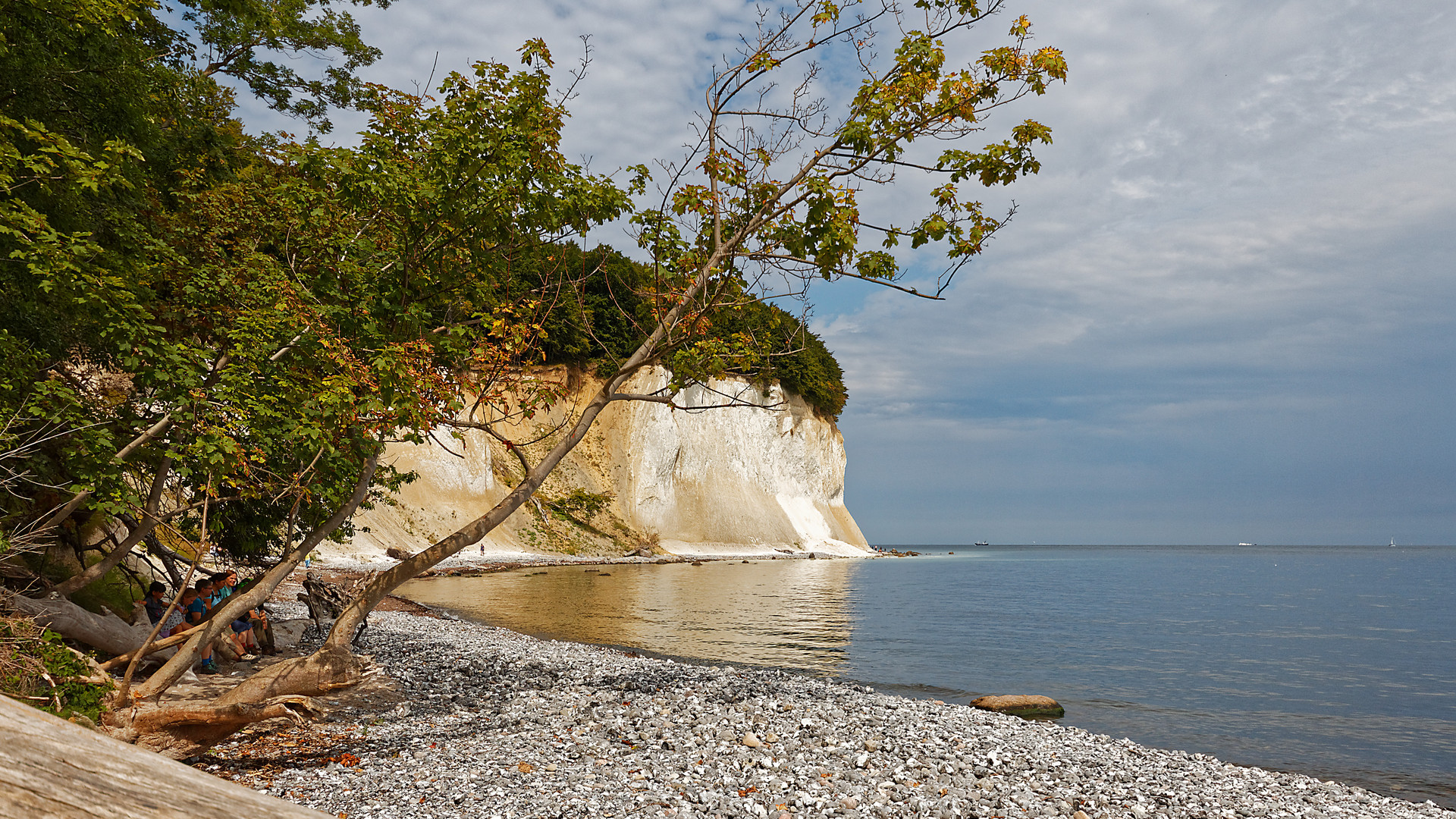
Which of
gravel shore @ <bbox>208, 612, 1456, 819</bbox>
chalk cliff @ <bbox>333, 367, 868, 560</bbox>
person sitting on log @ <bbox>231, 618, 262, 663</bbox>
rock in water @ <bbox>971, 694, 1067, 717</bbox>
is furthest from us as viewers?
chalk cliff @ <bbox>333, 367, 868, 560</bbox>

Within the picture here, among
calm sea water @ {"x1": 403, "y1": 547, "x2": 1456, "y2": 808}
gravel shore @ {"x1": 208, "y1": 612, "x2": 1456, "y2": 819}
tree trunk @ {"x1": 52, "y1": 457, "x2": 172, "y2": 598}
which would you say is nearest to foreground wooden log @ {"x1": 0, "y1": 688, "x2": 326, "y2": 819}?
gravel shore @ {"x1": 208, "y1": 612, "x2": 1456, "y2": 819}

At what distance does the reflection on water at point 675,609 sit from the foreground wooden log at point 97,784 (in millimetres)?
18819

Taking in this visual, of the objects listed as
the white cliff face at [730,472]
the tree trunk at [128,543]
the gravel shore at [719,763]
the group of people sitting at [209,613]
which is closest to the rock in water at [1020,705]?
the gravel shore at [719,763]

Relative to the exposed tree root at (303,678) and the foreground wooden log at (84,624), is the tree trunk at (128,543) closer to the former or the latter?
the foreground wooden log at (84,624)

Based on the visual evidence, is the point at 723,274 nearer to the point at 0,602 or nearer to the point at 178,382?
the point at 178,382

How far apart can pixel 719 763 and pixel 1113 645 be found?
71.6 ft

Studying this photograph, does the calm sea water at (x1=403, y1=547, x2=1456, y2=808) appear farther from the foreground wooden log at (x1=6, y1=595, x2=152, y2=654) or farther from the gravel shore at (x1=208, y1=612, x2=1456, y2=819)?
the foreground wooden log at (x1=6, y1=595, x2=152, y2=654)

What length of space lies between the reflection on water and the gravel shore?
7.67m

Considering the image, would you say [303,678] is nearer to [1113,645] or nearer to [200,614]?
[200,614]

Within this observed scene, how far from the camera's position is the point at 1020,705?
612 inches

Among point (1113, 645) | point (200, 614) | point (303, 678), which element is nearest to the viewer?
point (303, 678)

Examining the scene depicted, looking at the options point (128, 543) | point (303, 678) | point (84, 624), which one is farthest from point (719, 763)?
point (84, 624)

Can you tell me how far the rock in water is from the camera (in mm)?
15406

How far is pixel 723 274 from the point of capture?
37.4 feet
